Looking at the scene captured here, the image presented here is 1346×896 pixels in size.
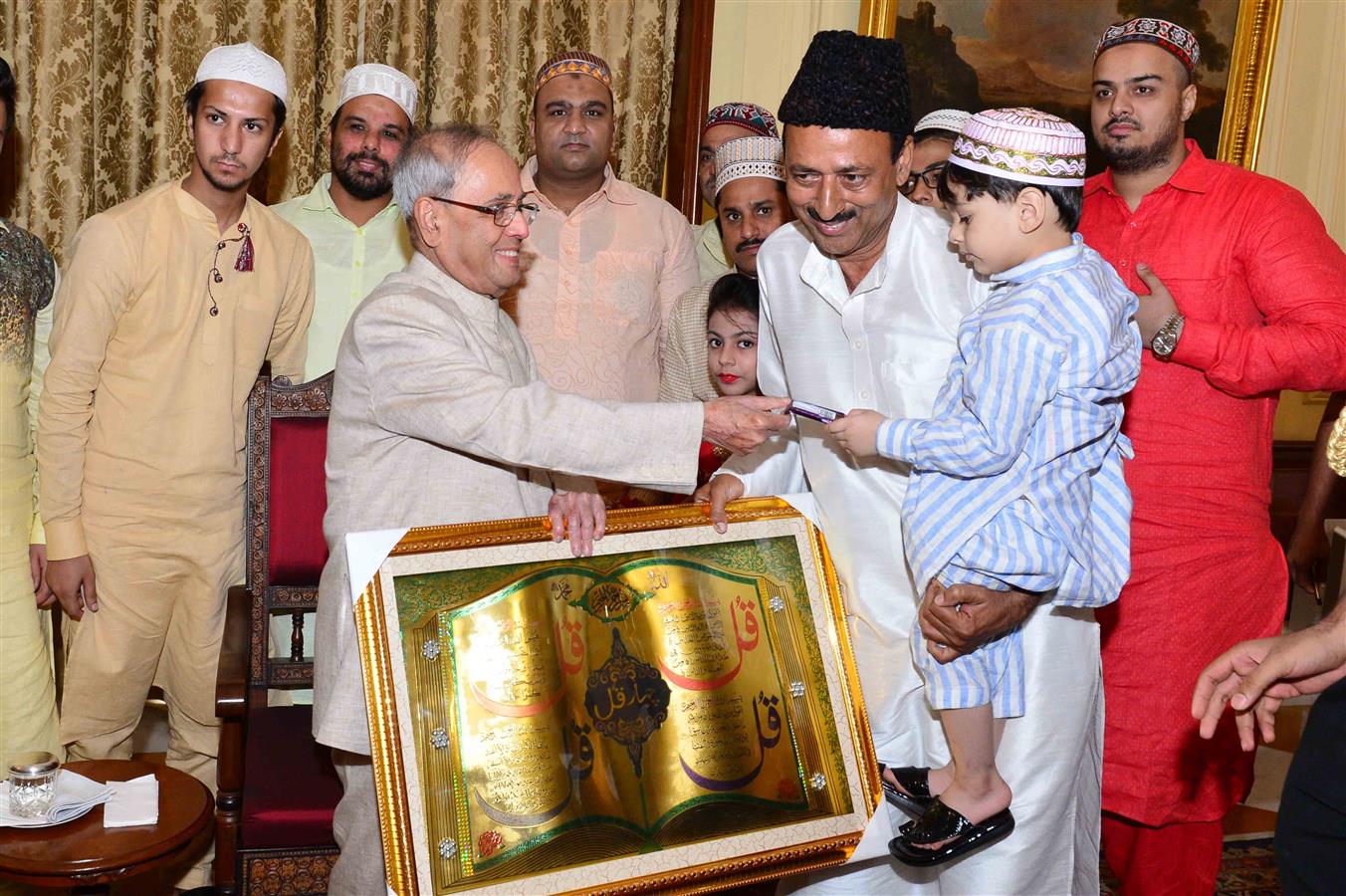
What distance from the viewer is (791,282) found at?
3.10 metres

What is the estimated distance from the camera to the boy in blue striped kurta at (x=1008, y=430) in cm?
256

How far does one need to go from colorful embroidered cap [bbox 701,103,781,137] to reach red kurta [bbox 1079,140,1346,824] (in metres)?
1.87

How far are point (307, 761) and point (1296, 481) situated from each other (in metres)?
5.66

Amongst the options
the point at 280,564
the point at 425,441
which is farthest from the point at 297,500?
the point at 425,441

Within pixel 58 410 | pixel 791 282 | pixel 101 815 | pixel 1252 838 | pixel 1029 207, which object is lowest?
pixel 1252 838

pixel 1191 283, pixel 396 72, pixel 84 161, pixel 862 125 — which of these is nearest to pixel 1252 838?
pixel 1191 283

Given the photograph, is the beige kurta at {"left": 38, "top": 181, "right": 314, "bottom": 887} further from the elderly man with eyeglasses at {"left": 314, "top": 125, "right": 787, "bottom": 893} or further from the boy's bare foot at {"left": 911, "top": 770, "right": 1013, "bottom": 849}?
the boy's bare foot at {"left": 911, "top": 770, "right": 1013, "bottom": 849}

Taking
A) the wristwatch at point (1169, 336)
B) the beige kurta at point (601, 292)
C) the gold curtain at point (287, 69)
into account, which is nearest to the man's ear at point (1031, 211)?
the wristwatch at point (1169, 336)

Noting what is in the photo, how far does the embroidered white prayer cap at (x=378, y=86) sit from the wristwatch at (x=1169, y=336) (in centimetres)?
290

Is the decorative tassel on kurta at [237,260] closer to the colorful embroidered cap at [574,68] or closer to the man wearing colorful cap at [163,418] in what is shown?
the man wearing colorful cap at [163,418]

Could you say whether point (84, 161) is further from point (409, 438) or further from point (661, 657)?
point (661, 657)

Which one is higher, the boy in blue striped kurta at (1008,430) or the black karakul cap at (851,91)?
the black karakul cap at (851,91)

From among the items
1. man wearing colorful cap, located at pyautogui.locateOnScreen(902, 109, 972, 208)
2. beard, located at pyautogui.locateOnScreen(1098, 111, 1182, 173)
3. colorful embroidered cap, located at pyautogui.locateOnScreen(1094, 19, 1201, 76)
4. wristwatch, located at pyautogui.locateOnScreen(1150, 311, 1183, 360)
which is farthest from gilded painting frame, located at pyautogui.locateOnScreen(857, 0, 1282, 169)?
wristwatch, located at pyautogui.locateOnScreen(1150, 311, 1183, 360)

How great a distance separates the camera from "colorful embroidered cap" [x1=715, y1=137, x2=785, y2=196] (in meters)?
4.46
